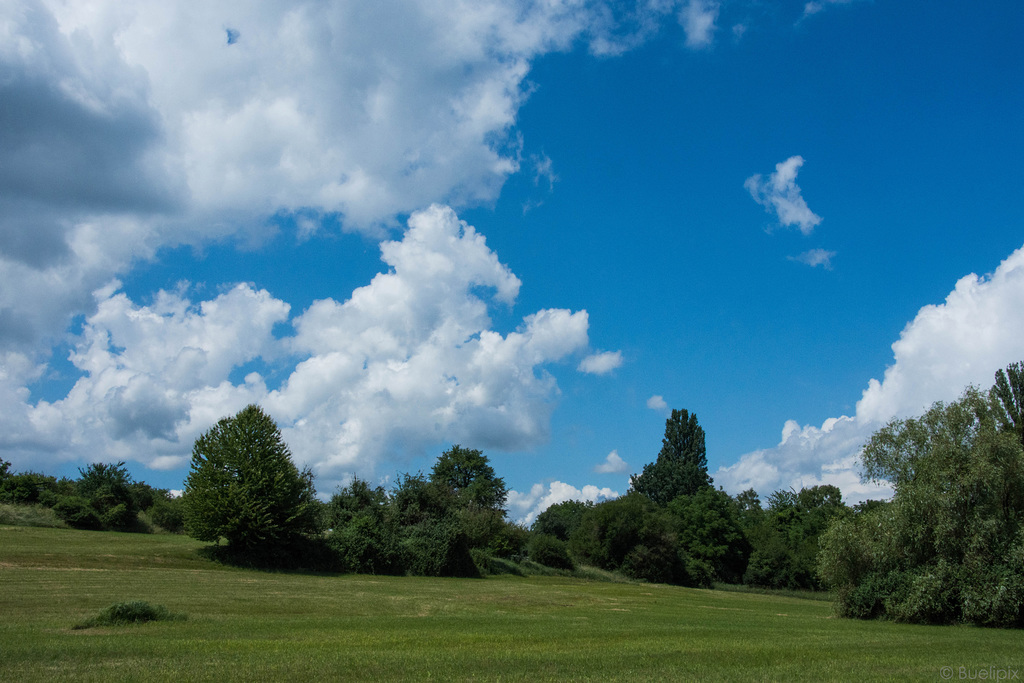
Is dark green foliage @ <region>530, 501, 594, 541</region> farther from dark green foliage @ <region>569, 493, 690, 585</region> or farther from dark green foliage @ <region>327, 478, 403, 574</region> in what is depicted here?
dark green foliage @ <region>327, 478, 403, 574</region>

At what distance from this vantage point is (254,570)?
3709 cm

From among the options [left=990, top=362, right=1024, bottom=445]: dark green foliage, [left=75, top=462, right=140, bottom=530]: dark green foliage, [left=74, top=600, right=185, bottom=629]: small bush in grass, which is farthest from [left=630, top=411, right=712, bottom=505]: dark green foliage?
[left=74, top=600, right=185, bottom=629]: small bush in grass

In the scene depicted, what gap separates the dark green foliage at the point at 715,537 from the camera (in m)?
73.8

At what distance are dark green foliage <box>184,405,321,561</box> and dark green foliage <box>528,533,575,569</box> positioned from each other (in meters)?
25.9

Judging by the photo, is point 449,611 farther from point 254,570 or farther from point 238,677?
point 254,570

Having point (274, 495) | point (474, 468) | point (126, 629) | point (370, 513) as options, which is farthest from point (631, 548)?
point (126, 629)

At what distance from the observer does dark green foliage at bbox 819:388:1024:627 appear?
24.4m

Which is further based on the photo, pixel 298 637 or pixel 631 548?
pixel 631 548

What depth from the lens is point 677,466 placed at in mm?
100750

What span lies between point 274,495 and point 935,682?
34.8 m

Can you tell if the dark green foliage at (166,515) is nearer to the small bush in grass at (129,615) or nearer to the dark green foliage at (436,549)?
the dark green foliage at (436,549)

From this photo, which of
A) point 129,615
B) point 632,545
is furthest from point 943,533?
point 632,545

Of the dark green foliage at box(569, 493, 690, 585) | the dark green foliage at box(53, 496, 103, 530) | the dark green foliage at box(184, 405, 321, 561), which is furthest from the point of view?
the dark green foliage at box(569, 493, 690, 585)

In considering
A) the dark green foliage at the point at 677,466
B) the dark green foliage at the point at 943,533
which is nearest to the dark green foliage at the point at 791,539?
the dark green foliage at the point at 677,466
